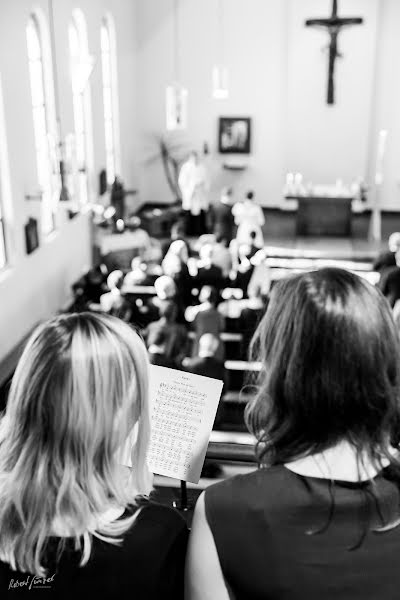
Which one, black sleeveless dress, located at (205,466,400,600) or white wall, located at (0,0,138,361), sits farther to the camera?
white wall, located at (0,0,138,361)

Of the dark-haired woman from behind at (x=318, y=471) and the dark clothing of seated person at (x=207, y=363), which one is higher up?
the dark-haired woman from behind at (x=318, y=471)

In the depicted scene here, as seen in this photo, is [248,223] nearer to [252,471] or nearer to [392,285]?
[392,285]

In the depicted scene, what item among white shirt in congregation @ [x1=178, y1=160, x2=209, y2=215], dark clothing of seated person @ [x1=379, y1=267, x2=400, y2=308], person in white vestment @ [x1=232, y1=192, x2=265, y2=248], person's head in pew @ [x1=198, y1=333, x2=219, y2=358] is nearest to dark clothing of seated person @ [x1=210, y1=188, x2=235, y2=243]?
person in white vestment @ [x1=232, y1=192, x2=265, y2=248]

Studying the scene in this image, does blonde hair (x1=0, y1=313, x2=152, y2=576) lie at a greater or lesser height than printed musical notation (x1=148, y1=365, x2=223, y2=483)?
greater

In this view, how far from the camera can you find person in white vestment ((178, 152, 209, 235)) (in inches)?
618

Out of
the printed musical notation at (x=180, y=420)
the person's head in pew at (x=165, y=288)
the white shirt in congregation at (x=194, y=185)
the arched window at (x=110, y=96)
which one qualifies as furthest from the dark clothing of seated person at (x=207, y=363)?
the arched window at (x=110, y=96)

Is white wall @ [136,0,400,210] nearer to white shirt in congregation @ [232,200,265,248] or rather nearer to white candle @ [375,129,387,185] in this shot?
white candle @ [375,129,387,185]

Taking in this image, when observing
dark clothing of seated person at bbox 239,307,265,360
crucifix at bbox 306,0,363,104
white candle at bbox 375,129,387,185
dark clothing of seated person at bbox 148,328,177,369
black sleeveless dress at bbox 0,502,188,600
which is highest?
A: crucifix at bbox 306,0,363,104

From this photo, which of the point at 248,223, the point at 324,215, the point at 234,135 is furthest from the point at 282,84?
the point at 248,223

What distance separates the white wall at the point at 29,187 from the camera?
10.0 m

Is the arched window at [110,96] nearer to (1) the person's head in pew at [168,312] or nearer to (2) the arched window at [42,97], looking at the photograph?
(2) the arched window at [42,97]

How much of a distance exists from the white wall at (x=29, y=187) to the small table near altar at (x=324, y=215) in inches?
171

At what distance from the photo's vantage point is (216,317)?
8.08 metres

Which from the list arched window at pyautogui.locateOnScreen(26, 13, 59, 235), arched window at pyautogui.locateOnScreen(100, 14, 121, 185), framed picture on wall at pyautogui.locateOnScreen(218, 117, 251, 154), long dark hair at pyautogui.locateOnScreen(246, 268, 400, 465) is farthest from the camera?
framed picture on wall at pyautogui.locateOnScreen(218, 117, 251, 154)
